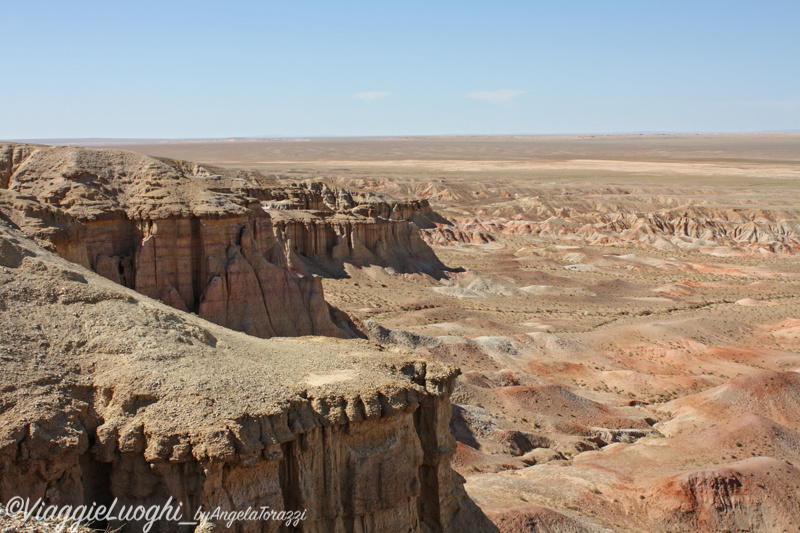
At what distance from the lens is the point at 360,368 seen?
53.3 feet

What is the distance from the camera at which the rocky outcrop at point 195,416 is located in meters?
12.5

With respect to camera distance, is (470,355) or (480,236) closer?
(470,355)

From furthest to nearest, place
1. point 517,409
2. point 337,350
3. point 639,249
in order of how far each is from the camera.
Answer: point 639,249, point 517,409, point 337,350

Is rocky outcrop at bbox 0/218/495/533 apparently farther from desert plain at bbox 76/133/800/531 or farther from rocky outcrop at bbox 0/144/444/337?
rocky outcrop at bbox 0/144/444/337

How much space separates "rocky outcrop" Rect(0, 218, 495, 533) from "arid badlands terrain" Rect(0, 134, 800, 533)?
5cm

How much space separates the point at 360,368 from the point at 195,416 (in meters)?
4.29

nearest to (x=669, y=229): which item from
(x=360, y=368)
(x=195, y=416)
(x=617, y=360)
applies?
(x=617, y=360)

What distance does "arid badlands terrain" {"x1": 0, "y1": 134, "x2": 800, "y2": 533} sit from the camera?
12953mm

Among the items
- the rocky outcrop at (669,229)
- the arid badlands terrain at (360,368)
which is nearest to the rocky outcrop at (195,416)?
the arid badlands terrain at (360,368)

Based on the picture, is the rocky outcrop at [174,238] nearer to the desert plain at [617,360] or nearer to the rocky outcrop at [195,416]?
the desert plain at [617,360]

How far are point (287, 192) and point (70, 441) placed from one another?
186ft

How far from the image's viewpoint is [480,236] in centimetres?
9338

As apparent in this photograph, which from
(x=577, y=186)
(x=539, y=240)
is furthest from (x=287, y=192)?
(x=577, y=186)

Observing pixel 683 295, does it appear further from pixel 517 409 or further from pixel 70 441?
pixel 70 441
